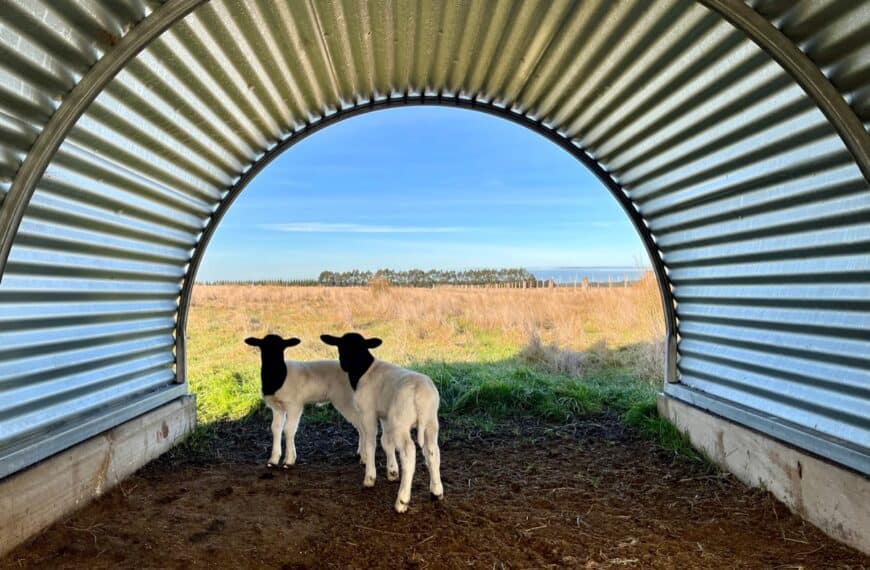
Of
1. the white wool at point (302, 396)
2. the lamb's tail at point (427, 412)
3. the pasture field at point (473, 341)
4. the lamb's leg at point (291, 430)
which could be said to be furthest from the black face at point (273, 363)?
the pasture field at point (473, 341)

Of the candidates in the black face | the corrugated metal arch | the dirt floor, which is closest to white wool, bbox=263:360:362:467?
the black face

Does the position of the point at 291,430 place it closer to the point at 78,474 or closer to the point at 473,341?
the point at 78,474

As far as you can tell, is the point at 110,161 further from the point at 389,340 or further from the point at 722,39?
the point at 389,340

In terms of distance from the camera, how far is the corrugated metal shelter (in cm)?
359

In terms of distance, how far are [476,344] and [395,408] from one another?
30.4 ft

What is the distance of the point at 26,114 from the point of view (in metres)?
Answer: 3.60

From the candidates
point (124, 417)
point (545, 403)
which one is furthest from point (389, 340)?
point (124, 417)

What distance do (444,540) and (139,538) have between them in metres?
2.24

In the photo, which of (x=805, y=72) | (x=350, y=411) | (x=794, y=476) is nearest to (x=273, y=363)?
(x=350, y=411)

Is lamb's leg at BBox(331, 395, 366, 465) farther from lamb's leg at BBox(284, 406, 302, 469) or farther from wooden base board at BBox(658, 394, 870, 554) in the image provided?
wooden base board at BBox(658, 394, 870, 554)

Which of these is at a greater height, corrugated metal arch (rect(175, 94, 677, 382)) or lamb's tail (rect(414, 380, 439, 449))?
corrugated metal arch (rect(175, 94, 677, 382))

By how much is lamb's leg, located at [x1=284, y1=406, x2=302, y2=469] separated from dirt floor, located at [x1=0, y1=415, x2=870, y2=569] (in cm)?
15

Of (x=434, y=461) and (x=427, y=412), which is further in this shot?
(x=434, y=461)

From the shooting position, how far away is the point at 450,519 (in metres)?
4.53
